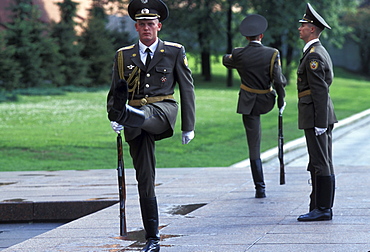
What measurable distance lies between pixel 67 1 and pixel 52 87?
5096 mm

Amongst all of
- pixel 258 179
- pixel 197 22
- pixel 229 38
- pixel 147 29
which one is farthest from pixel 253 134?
pixel 197 22

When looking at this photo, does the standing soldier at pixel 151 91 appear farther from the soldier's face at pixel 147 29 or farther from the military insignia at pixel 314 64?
the military insignia at pixel 314 64

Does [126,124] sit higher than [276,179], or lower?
higher

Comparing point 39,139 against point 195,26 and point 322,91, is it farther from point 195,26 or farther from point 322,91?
point 195,26

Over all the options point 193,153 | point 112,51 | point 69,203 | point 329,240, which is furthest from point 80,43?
point 329,240

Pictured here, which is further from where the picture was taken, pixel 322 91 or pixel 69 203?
pixel 69 203

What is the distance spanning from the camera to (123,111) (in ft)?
17.3

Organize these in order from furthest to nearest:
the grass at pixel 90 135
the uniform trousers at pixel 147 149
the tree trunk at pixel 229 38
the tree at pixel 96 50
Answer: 1. the tree trunk at pixel 229 38
2. the tree at pixel 96 50
3. the grass at pixel 90 135
4. the uniform trousers at pixel 147 149

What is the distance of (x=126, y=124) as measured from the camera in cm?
533

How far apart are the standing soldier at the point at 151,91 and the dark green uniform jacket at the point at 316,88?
1467 millimetres

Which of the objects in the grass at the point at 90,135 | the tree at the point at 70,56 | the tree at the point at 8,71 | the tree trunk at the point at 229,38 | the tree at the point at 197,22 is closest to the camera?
the grass at the point at 90,135

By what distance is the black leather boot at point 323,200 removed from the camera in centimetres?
696

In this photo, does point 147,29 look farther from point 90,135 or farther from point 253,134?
point 90,135

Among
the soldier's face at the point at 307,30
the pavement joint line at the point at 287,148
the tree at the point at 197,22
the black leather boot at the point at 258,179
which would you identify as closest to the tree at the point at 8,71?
the pavement joint line at the point at 287,148
